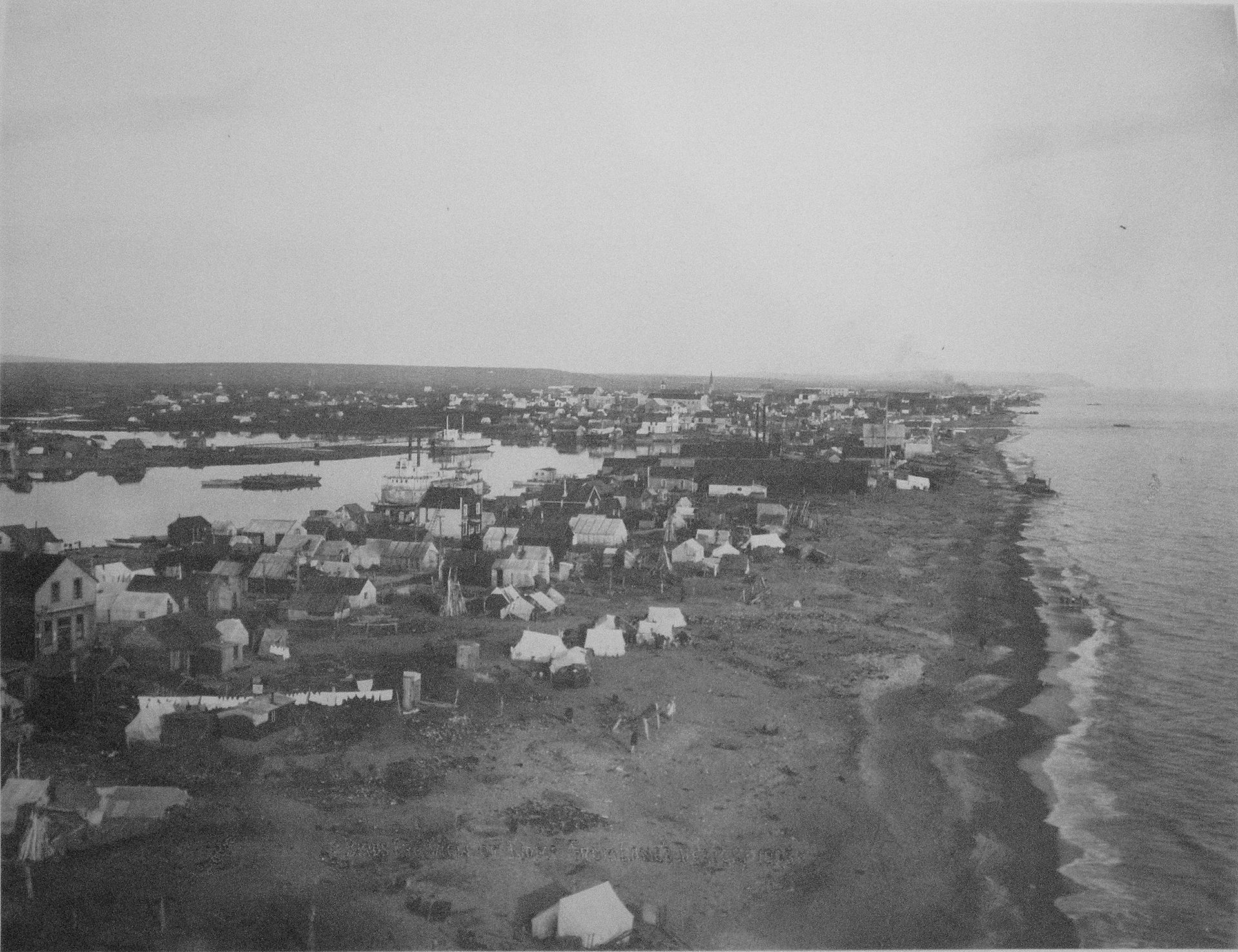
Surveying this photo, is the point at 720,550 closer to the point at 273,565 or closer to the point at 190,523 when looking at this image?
the point at 273,565

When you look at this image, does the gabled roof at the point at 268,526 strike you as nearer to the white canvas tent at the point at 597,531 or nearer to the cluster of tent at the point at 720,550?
the white canvas tent at the point at 597,531

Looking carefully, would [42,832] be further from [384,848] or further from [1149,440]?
[1149,440]

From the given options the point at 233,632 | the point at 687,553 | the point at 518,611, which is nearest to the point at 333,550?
the point at 233,632

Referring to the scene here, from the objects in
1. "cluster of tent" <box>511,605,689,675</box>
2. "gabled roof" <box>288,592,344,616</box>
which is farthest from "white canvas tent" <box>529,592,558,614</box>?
"gabled roof" <box>288,592,344,616</box>

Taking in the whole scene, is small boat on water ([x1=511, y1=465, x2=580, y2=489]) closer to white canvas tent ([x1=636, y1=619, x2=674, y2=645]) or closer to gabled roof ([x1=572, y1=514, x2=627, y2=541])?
gabled roof ([x1=572, y1=514, x2=627, y2=541])

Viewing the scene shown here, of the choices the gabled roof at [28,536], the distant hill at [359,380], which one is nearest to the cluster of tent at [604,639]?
the distant hill at [359,380]

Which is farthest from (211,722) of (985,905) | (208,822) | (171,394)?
(985,905)
